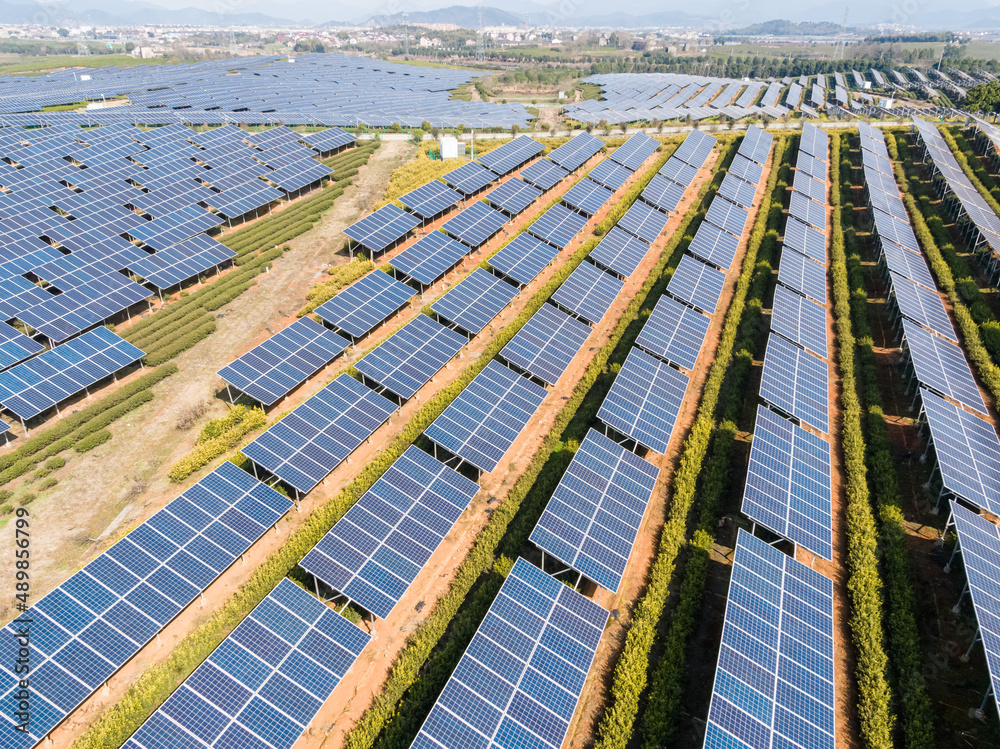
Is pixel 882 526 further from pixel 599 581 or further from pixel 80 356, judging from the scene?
pixel 80 356

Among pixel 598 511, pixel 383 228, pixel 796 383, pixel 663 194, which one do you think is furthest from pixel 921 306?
pixel 383 228

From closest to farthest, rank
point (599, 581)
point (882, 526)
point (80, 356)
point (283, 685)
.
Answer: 1. point (283, 685)
2. point (599, 581)
3. point (882, 526)
4. point (80, 356)

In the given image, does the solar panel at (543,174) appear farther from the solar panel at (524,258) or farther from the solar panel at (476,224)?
the solar panel at (524,258)

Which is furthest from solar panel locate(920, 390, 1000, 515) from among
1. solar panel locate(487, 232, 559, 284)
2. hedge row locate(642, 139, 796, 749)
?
solar panel locate(487, 232, 559, 284)

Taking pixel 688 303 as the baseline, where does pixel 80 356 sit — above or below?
below

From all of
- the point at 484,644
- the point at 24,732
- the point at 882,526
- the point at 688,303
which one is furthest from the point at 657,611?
the point at 688,303

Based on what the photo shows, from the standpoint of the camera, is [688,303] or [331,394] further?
[688,303]

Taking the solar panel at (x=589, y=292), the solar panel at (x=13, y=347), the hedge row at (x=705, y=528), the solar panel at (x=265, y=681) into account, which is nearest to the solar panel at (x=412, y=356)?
the solar panel at (x=589, y=292)

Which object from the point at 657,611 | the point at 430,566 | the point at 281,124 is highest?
the point at 657,611

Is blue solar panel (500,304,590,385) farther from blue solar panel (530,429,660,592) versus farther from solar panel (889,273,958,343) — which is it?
solar panel (889,273,958,343)
